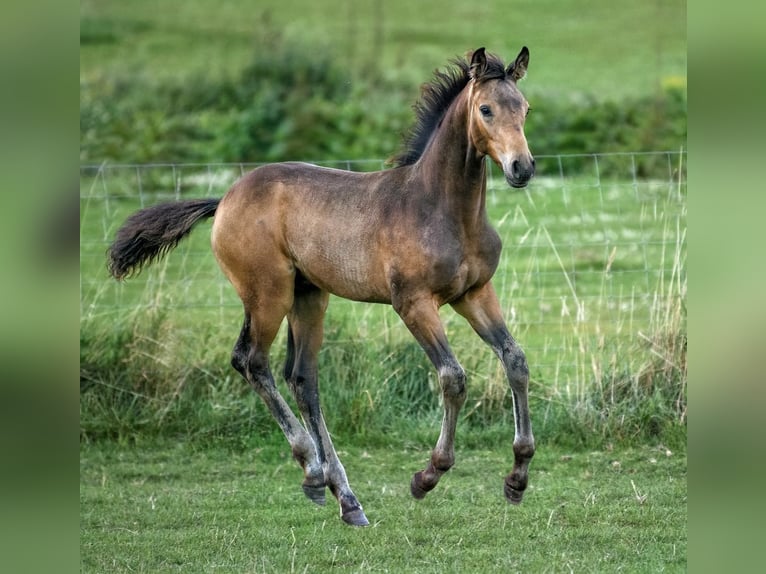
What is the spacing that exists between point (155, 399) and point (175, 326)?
0.60m

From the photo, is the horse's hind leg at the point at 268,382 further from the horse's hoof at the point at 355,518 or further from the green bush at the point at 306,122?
the green bush at the point at 306,122

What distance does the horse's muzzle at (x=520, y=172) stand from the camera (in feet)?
12.9

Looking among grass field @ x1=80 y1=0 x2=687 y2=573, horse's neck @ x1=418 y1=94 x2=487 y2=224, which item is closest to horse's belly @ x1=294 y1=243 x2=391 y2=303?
horse's neck @ x1=418 y1=94 x2=487 y2=224

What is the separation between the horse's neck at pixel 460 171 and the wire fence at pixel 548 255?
190 centimetres

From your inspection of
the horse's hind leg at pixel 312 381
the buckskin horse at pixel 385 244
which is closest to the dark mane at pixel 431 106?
the buckskin horse at pixel 385 244

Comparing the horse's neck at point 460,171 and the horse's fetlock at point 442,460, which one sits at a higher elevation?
the horse's neck at point 460,171

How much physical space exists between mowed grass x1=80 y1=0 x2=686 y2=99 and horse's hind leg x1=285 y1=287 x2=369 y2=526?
35.3 feet

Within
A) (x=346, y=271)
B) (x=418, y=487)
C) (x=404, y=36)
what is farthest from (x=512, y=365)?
(x=404, y=36)

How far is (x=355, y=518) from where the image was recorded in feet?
16.7

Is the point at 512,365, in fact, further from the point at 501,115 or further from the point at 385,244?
the point at 501,115

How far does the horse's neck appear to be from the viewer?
4.45m
